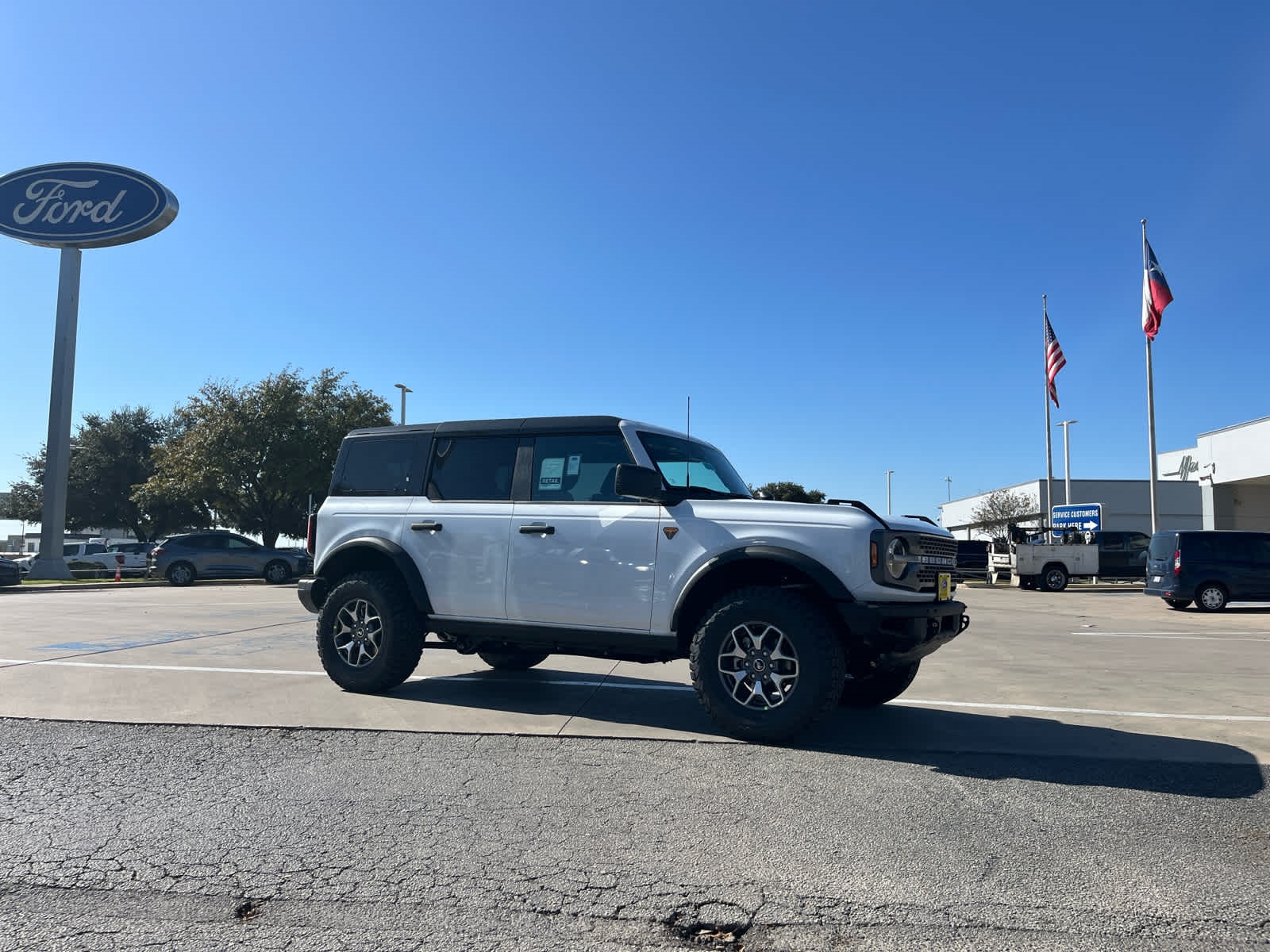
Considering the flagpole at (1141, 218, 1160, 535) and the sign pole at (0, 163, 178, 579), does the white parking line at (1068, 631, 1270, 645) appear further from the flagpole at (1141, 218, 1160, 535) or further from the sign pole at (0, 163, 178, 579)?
the sign pole at (0, 163, 178, 579)

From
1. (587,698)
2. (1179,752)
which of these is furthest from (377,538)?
(1179,752)

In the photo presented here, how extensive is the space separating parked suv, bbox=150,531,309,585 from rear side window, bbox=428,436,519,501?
72.1 ft

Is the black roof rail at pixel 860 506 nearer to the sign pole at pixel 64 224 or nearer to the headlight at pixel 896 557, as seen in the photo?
the headlight at pixel 896 557

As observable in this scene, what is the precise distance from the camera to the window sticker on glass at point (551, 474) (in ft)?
20.0

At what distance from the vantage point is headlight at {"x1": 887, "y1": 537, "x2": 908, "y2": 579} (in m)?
4.98

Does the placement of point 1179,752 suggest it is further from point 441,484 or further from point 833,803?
point 441,484

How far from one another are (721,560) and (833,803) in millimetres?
1647

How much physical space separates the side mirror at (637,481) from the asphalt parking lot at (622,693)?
147 centimetres

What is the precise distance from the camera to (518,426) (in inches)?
249

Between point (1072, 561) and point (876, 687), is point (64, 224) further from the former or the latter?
point (1072, 561)

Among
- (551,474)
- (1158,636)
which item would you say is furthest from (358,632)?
(1158,636)

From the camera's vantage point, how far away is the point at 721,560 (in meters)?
5.20

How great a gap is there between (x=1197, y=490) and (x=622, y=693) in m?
59.1

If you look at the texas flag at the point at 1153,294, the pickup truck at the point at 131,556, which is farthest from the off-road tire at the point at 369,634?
the pickup truck at the point at 131,556
